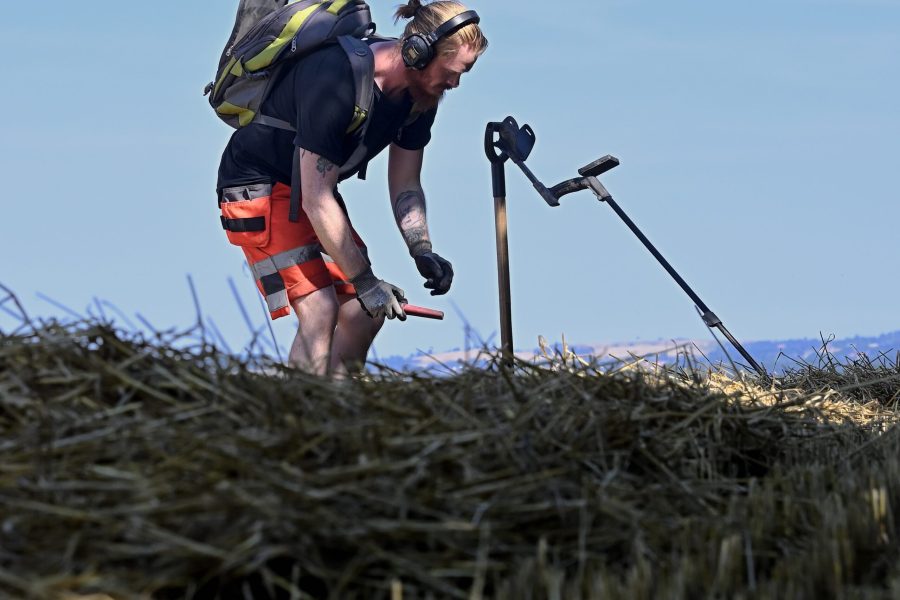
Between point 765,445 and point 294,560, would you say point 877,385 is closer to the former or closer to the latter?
point 765,445

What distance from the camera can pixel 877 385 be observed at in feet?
18.6

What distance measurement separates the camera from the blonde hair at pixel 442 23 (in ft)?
16.2

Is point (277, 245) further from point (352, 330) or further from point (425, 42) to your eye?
point (425, 42)

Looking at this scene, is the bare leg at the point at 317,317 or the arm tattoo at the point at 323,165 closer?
the arm tattoo at the point at 323,165

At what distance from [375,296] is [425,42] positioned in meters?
1.03

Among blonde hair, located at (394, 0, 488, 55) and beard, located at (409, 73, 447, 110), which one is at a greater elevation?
blonde hair, located at (394, 0, 488, 55)

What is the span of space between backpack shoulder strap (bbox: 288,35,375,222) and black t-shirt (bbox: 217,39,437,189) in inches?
1.1

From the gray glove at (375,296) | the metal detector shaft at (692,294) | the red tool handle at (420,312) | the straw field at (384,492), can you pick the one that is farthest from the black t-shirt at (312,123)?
the straw field at (384,492)

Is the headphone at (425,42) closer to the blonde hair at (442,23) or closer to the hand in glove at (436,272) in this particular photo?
the blonde hair at (442,23)

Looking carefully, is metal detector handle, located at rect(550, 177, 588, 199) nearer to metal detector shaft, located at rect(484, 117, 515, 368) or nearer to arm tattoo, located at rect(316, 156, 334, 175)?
metal detector shaft, located at rect(484, 117, 515, 368)

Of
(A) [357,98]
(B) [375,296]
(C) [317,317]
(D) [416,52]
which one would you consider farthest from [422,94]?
(C) [317,317]

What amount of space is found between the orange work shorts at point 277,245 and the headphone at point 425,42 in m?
0.77

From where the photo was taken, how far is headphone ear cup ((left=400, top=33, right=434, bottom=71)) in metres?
4.87

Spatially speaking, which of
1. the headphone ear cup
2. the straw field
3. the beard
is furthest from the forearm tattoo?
the straw field
